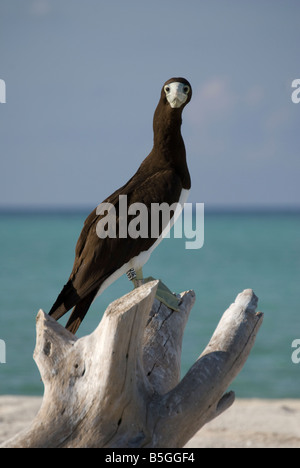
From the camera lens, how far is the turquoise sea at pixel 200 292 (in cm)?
1166

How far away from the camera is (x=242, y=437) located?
7258 millimetres

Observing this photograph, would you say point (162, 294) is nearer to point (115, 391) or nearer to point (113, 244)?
point (113, 244)

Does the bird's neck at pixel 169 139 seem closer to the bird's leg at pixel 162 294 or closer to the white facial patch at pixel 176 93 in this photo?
the white facial patch at pixel 176 93

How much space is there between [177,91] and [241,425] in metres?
5.13

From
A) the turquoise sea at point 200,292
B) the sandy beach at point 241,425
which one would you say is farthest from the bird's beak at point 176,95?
the turquoise sea at point 200,292

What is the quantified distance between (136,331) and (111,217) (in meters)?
0.98

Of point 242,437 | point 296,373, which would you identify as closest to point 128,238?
point 242,437

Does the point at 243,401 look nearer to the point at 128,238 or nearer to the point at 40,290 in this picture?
the point at 128,238

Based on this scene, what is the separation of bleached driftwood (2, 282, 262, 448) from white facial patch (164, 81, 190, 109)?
4.34 feet

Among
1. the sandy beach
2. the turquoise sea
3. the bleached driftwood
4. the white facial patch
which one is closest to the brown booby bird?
the white facial patch

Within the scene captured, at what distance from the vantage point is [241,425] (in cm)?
Answer: 781

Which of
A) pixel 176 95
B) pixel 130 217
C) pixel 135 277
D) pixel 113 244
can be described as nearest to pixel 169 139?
pixel 176 95

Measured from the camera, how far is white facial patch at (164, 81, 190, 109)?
383 centimetres

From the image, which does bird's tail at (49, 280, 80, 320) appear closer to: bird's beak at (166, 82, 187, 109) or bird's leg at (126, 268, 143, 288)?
bird's leg at (126, 268, 143, 288)
